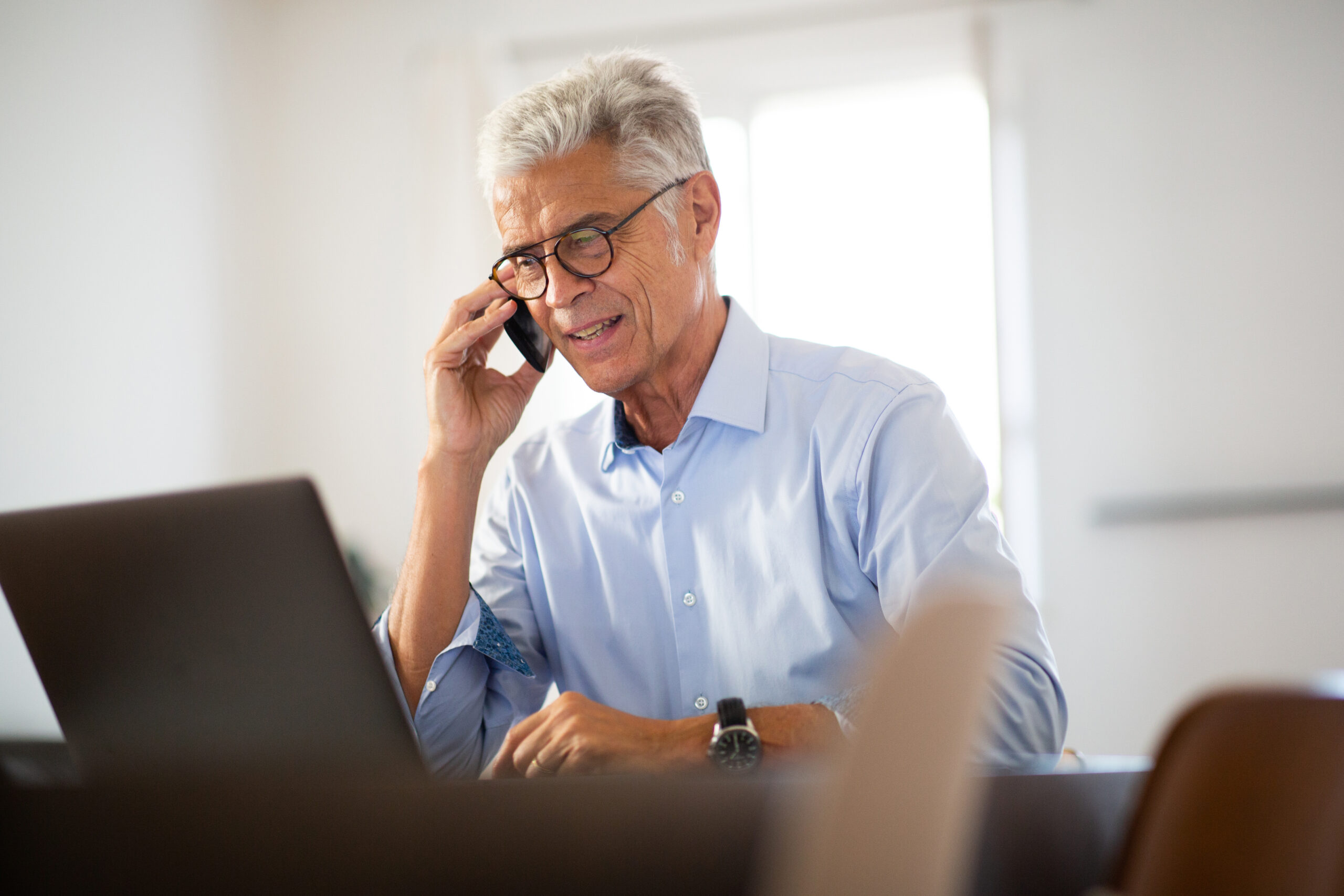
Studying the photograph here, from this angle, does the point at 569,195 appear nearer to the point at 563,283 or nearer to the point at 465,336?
the point at 563,283

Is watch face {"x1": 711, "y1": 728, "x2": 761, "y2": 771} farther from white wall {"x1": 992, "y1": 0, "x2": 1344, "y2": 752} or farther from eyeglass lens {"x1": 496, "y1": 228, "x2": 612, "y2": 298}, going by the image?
white wall {"x1": 992, "y1": 0, "x2": 1344, "y2": 752}

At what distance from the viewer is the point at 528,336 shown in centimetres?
145

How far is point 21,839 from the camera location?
405 mm

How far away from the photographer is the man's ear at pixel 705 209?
1.38 metres

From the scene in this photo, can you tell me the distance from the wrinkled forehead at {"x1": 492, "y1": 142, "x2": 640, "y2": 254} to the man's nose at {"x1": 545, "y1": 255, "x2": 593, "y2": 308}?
42 mm

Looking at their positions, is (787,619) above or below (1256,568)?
above

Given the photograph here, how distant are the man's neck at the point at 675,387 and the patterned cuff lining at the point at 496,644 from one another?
37 centimetres

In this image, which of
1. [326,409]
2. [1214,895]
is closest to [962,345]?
[326,409]

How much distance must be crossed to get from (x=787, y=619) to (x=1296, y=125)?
2697mm

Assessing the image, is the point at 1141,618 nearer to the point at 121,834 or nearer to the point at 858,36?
the point at 858,36

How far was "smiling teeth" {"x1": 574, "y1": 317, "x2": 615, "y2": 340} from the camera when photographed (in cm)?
134

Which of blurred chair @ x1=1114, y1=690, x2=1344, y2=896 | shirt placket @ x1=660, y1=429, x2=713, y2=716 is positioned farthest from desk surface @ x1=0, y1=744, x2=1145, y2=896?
shirt placket @ x1=660, y1=429, x2=713, y2=716

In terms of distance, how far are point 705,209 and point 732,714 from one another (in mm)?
834

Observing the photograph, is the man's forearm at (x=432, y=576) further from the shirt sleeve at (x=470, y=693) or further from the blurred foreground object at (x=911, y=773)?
the blurred foreground object at (x=911, y=773)
